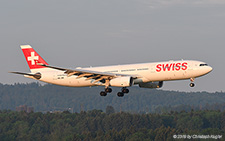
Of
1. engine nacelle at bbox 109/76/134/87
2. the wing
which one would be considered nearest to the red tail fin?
the wing

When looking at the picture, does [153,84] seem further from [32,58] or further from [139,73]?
[32,58]

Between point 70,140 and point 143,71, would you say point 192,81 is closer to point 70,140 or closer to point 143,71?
point 143,71

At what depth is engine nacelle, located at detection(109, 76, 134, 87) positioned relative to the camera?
75.4 m

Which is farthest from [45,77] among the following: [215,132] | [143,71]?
[215,132]

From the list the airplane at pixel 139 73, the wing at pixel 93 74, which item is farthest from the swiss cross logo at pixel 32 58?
the wing at pixel 93 74

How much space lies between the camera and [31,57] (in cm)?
9081

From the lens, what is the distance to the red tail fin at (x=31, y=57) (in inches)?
3546

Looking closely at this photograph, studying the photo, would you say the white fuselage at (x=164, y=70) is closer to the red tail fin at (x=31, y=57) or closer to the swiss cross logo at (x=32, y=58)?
the red tail fin at (x=31, y=57)

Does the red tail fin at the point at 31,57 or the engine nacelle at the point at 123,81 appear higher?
the red tail fin at the point at 31,57

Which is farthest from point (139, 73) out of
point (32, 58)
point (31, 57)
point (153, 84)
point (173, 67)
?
point (31, 57)

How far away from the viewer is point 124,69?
7919 cm

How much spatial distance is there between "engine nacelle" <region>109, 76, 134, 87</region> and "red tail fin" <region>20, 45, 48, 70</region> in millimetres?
18520

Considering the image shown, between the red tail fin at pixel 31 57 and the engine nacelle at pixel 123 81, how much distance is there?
18.5 metres

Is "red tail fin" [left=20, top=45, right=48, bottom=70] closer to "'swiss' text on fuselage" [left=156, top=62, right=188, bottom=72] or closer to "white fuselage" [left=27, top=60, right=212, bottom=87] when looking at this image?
"white fuselage" [left=27, top=60, right=212, bottom=87]
